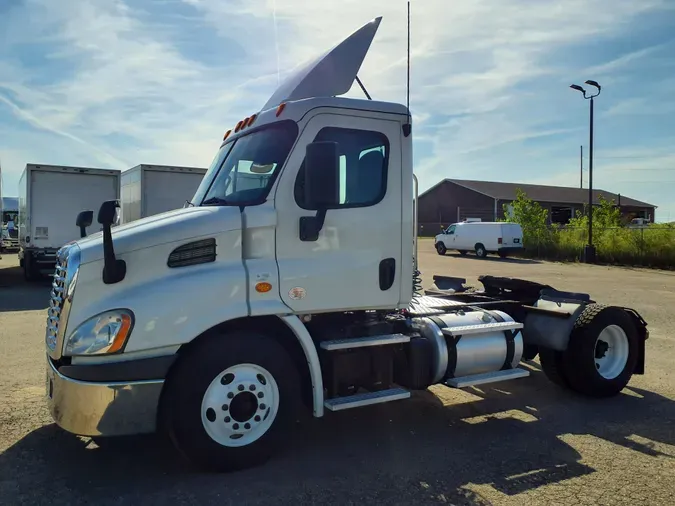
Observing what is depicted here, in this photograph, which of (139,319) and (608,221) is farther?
(608,221)

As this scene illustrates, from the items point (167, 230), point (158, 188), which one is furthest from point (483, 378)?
point (158, 188)

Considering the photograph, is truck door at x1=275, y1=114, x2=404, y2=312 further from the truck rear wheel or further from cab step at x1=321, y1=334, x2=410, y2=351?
the truck rear wheel

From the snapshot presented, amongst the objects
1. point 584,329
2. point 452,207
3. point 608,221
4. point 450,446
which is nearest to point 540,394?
point 584,329

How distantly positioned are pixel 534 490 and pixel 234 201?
3210mm

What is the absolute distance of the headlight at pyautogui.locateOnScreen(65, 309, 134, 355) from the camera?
4.15 metres

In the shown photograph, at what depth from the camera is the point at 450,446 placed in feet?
17.0

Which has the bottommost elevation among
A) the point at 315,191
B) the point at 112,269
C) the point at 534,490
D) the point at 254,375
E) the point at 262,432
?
the point at 534,490

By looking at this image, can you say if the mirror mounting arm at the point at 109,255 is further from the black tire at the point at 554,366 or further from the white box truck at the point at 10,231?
the white box truck at the point at 10,231

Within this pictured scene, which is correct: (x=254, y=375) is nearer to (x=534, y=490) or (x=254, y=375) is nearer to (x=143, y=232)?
(x=143, y=232)

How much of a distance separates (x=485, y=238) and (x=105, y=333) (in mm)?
32656

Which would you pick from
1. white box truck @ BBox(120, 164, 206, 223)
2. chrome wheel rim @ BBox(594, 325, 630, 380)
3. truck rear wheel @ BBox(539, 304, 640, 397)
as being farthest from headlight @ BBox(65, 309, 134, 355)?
white box truck @ BBox(120, 164, 206, 223)

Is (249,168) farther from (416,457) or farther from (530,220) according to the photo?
(530,220)

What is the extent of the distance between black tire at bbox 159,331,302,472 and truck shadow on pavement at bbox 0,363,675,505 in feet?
0.49

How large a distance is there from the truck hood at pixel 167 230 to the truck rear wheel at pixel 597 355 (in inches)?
163
